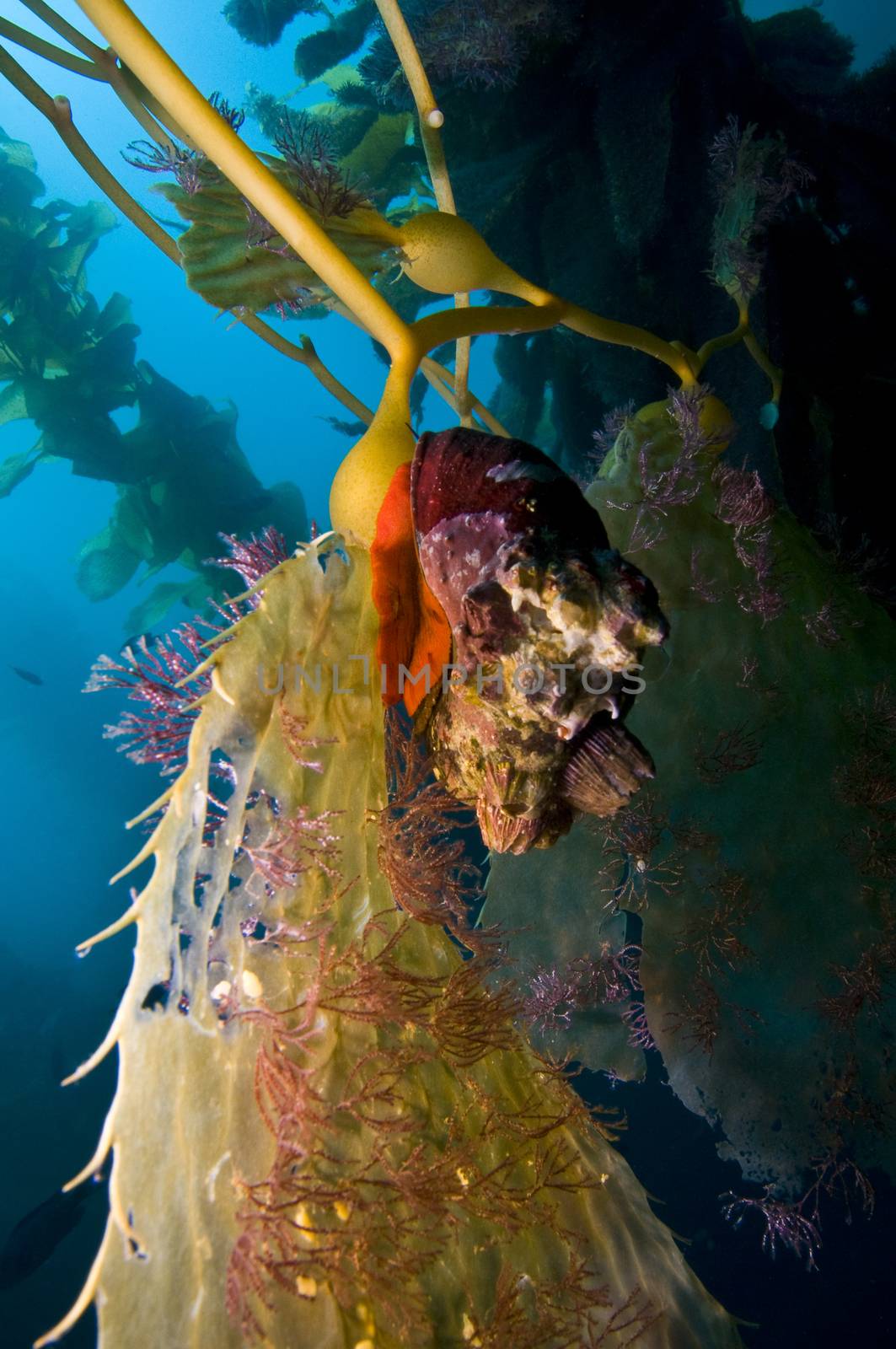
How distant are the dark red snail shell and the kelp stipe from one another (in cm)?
33

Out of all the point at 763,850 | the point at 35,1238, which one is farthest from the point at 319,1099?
the point at 35,1238

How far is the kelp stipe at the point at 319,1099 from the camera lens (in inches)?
44.8

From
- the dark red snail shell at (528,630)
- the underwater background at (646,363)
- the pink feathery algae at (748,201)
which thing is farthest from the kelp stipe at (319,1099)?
the pink feathery algae at (748,201)

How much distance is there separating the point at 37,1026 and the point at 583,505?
22.3 m

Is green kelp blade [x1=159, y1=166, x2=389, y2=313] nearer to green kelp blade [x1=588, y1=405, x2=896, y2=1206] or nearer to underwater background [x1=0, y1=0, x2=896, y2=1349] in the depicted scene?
underwater background [x1=0, y1=0, x2=896, y2=1349]

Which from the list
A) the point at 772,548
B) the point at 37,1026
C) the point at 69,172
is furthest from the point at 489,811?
the point at 69,172

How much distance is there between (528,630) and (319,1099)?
110 centimetres

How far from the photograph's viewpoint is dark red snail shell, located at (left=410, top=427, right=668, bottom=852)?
1230mm

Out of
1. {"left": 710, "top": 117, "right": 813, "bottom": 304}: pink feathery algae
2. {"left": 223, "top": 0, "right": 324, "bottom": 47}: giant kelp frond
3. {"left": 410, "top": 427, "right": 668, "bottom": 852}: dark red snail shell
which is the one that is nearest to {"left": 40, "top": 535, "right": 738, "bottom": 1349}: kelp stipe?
{"left": 410, "top": 427, "right": 668, "bottom": 852}: dark red snail shell

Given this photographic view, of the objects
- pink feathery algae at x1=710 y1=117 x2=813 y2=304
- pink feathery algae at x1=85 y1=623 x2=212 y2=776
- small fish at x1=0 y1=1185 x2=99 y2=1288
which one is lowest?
small fish at x1=0 y1=1185 x2=99 y2=1288

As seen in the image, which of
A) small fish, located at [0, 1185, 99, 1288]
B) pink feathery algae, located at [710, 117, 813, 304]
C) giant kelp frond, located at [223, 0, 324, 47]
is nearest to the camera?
pink feathery algae, located at [710, 117, 813, 304]

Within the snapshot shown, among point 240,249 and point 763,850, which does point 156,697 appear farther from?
point 763,850

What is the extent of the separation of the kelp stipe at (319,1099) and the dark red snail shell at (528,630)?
13.0 inches

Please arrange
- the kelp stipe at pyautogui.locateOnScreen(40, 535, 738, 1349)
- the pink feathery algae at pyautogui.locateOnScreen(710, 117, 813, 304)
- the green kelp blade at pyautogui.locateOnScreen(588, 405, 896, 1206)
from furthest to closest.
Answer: the pink feathery algae at pyautogui.locateOnScreen(710, 117, 813, 304)
the green kelp blade at pyautogui.locateOnScreen(588, 405, 896, 1206)
the kelp stipe at pyautogui.locateOnScreen(40, 535, 738, 1349)
